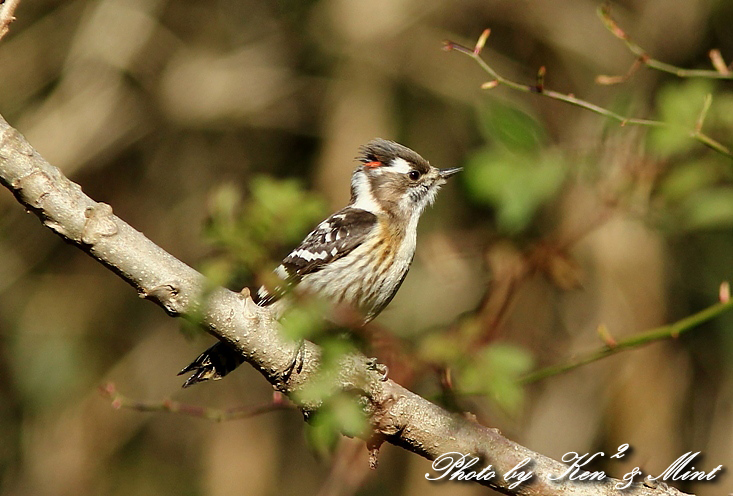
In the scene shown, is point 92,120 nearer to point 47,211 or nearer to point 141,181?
point 141,181

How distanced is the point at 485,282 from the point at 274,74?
4141mm

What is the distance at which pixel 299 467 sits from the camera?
7.43 meters

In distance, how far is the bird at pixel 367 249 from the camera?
420 cm

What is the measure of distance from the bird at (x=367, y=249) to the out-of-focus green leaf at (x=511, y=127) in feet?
4.53

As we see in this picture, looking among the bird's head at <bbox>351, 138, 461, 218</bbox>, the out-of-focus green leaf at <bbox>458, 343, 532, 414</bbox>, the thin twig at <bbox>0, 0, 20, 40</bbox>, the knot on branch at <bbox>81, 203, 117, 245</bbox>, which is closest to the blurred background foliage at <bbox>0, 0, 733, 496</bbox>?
the bird's head at <bbox>351, 138, 461, 218</bbox>

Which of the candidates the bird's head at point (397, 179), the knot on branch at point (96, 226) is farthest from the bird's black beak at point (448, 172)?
the knot on branch at point (96, 226)

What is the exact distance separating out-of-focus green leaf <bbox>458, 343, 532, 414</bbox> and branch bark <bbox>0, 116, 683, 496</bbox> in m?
0.38

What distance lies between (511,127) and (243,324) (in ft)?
3.97

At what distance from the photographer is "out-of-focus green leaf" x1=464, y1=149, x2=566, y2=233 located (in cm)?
305

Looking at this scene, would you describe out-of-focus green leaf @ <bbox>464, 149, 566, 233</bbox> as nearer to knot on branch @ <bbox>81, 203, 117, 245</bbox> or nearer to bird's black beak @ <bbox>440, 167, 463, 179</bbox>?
knot on branch @ <bbox>81, 203, 117, 245</bbox>

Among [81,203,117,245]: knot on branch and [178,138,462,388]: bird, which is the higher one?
[81,203,117,245]: knot on branch

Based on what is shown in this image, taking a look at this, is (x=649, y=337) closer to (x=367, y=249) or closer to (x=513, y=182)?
(x=513, y=182)

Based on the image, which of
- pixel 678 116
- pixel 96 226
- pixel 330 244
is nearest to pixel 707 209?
pixel 678 116

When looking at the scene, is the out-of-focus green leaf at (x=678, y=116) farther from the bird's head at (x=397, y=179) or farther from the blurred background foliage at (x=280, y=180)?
the blurred background foliage at (x=280, y=180)
